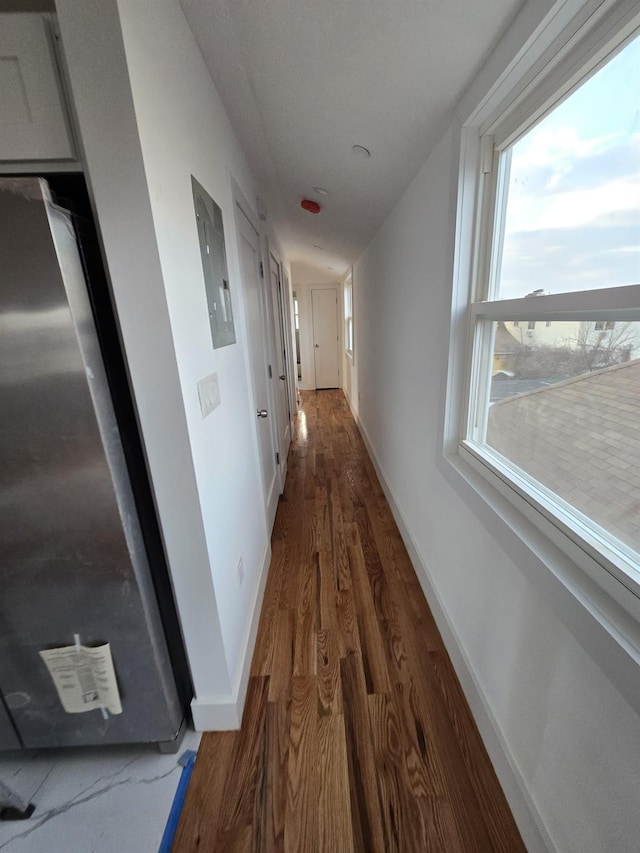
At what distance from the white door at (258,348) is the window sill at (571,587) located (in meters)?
1.30

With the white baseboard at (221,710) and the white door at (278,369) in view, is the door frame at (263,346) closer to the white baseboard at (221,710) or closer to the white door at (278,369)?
the white door at (278,369)

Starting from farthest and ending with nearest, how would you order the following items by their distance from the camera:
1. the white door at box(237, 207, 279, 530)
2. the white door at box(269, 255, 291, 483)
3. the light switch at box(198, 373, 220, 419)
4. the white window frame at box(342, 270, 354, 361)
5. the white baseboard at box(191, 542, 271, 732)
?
the white window frame at box(342, 270, 354, 361) → the white door at box(269, 255, 291, 483) → the white door at box(237, 207, 279, 530) → the white baseboard at box(191, 542, 271, 732) → the light switch at box(198, 373, 220, 419)

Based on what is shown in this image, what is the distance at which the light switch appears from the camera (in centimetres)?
106

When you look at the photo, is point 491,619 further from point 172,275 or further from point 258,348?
point 258,348

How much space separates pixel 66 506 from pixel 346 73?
5.27 ft

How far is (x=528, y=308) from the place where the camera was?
957 millimetres

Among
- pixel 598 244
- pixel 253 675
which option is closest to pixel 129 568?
pixel 253 675

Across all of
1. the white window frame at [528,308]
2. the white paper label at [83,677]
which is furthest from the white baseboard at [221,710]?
the white window frame at [528,308]

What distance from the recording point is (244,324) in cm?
176

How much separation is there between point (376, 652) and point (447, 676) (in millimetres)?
296

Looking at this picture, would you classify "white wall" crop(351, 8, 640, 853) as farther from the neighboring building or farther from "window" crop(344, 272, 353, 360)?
"window" crop(344, 272, 353, 360)

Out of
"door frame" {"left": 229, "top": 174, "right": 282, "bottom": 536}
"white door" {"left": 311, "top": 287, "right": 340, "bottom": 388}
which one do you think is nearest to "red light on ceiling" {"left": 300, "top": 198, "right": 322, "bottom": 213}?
"door frame" {"left": 229, "top": 174, "right": 282, "bottom": 536}

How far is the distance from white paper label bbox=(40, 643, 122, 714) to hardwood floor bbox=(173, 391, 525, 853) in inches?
16.4

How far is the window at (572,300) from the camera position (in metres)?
0.70
